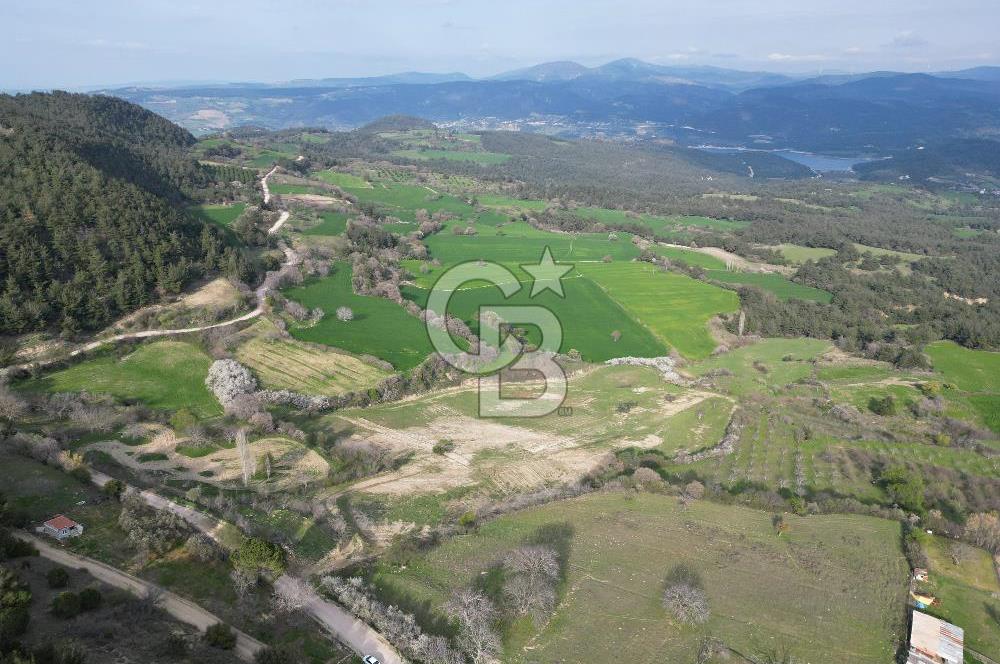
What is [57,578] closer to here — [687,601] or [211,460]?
[211,460]

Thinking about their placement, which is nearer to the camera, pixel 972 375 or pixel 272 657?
pixel 272 657

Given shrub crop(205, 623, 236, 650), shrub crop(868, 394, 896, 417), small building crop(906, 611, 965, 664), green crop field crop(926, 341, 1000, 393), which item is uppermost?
shrub crop(205, 623, 236, 650)

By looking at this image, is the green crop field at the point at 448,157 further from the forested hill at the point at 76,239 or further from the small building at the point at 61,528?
the small building at the point at 61,528

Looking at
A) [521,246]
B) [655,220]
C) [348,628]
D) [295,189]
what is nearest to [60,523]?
[348,628]

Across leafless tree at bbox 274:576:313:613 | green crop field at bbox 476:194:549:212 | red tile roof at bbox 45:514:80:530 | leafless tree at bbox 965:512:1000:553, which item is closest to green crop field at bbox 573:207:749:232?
green crop field at bbox 476:194:549:212

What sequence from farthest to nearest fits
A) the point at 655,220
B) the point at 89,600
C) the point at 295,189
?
the point at 655,220 → the point at 295,189 → the point at 89,600

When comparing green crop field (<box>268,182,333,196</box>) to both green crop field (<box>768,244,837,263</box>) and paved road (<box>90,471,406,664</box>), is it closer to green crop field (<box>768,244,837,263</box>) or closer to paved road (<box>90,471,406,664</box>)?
green crop field (<box>768,244,837,263</box>)

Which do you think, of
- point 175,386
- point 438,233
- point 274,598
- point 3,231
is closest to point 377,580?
point 274,598
